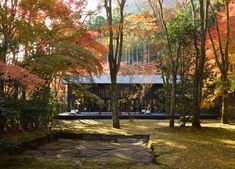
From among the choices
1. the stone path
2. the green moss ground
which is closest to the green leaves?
the green moss ground

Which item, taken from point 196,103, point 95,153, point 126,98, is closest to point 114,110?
point 196,103

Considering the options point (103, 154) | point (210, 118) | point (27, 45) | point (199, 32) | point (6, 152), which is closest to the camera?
point (6, 152)

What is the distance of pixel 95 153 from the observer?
9391 millimetres

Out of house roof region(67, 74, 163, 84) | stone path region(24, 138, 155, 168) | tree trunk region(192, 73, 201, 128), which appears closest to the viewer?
stone path region(24, 138, 155, 168)

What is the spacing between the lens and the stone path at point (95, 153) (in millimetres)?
7992

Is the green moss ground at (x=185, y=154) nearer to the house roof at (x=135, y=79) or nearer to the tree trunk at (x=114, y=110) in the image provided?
the tree trunk at (x=114, y=110)

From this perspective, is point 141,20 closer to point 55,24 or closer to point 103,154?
point 55,24

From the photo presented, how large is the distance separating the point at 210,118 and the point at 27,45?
44.8ft

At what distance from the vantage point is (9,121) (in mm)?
10383

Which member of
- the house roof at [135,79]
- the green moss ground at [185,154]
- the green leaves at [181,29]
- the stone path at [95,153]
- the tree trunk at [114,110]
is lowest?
the stone path at [95,153]

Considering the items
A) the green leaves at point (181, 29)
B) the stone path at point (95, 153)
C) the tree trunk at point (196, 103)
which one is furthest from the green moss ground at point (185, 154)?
the green leaves at point (181, 29)

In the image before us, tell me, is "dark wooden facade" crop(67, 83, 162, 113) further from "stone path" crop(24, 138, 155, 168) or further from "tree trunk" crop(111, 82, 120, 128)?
"stone path" crop(24, 138, 155, 168)

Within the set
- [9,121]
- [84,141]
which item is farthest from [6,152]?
[84,141]

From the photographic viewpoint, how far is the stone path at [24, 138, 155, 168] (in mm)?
7992
